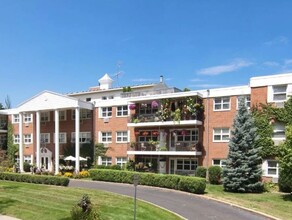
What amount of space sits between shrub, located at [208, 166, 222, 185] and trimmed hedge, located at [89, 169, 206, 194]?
4997mm

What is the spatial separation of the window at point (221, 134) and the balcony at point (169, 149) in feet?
5.90

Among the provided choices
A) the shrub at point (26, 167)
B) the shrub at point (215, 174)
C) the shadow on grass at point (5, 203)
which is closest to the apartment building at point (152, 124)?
the shrub at point (215, 174)

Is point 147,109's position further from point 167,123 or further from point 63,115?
point 63,115

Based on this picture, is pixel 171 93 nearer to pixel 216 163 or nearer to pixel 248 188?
pixel 216 163

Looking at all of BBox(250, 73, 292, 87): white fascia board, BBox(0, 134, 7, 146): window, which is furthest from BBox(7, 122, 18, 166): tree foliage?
BBox(250, 73, 292, 87): white fascia board

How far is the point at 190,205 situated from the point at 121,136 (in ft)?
62.9

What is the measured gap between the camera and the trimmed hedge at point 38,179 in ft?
88.6

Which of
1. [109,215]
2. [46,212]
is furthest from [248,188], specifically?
[46,212]

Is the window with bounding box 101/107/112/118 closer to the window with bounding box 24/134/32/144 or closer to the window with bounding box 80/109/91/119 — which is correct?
the window with bounding box 80/109/91/119

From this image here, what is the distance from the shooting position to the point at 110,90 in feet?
151

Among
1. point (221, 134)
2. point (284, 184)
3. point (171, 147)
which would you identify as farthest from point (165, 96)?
point (284, 184)

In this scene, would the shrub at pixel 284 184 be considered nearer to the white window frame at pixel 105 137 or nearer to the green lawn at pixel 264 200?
the green lawn at pixel 264 200

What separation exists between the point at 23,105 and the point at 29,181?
17213mm

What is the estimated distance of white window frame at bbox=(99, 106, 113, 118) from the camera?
1559 inches
